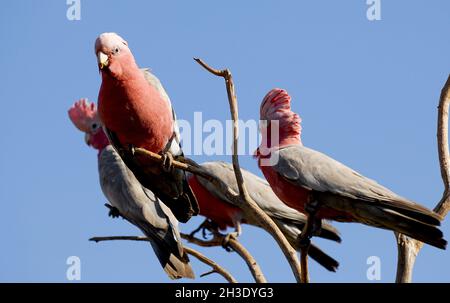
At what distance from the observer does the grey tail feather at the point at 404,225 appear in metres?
6.78

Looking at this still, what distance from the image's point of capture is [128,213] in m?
9.35

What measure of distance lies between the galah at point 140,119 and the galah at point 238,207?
1747 mm

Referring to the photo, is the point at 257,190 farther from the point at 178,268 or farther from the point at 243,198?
the point at 243,198

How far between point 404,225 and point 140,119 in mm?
2461

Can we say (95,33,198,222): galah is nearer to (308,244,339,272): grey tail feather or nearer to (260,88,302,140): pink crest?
(260,88,302,140): pink crest

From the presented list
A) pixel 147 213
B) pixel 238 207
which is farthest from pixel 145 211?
pixel 238 207

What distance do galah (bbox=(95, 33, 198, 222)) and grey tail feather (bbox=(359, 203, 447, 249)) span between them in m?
1.63

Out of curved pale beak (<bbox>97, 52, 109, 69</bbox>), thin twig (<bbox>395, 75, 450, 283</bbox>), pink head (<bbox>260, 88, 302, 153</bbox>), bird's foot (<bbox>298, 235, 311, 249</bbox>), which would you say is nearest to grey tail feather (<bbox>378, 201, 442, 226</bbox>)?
thin twig (<bbox>395, 75, 450, 283</bbox>)

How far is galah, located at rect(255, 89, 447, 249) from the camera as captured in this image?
6.93 metres

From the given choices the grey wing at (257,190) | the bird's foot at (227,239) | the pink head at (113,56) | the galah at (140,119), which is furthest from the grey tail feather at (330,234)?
the pink head at (113,56)

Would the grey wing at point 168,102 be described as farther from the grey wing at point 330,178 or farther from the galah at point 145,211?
the galah at point 145,211
